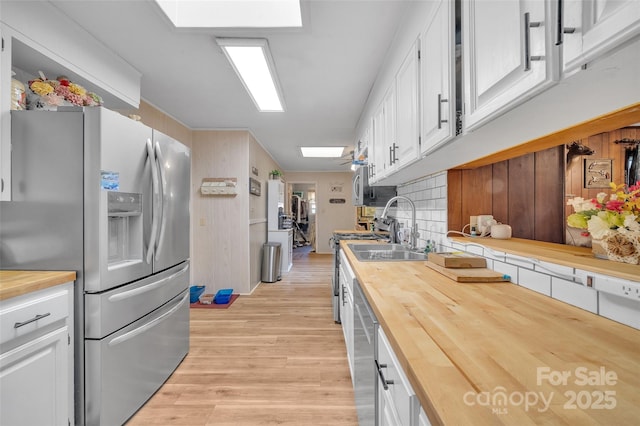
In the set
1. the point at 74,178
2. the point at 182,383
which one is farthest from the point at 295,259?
the point at 74,178

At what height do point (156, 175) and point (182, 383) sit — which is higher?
point (156, 175)

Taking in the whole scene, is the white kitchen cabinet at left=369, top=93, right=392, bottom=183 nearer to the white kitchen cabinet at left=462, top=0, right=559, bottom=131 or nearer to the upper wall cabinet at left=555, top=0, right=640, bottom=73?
the white kitchen cabinet at left=462, top=0, right=559, bottom=131

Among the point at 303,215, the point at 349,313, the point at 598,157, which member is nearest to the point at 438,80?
the point at 598,157

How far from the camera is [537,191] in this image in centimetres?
146

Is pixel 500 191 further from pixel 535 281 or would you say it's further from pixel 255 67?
pixel 255 67

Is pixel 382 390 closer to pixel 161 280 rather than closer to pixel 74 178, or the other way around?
pixel 161 280

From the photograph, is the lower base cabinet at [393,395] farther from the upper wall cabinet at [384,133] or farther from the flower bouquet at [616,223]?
the upper wall cabinet at [384,133]

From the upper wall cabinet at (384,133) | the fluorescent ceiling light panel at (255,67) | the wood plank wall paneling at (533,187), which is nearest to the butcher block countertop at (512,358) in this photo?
the wood plank wall paneling at (533,187)

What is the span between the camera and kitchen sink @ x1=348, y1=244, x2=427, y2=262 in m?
2.07

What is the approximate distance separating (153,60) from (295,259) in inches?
220

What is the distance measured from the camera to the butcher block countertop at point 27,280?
1.12m

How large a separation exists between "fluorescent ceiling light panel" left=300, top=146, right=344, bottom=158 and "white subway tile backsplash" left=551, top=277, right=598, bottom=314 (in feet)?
14.6

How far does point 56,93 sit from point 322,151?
4.28m

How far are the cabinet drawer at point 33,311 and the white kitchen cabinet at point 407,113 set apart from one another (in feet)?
6.28
